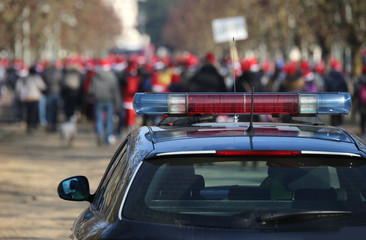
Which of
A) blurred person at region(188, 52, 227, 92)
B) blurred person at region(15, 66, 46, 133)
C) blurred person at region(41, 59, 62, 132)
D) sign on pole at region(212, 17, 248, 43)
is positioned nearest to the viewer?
blurred person at region(188, 52, 227, 92)

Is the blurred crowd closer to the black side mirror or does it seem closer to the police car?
the black side mirror

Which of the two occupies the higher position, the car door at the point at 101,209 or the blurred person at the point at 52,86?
the car door at the point at 101,209

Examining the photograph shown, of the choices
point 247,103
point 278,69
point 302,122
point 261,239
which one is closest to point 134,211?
point 261,239

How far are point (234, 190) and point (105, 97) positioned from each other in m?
15.9

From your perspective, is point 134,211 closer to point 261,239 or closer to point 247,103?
point 261,239

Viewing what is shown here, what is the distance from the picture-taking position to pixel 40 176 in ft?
46.9

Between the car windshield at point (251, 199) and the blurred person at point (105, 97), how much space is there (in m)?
15.8

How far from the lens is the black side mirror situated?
5332 millimetres

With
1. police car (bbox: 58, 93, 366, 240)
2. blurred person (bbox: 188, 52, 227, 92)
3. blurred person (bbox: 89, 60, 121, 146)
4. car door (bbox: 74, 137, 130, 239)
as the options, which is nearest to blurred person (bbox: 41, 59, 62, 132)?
blurred person (bbox: 89, 60, 121, 146)

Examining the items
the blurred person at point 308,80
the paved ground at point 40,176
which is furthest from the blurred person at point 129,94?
the blurred person at point 308,80

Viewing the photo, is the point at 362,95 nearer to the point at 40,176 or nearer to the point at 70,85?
the point at 70,85

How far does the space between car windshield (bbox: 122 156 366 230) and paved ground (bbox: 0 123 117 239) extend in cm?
469

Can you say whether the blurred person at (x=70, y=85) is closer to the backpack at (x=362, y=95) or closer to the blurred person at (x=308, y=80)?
the blurred person at (x=308, y=80)

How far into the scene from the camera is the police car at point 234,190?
3854 millimetres
